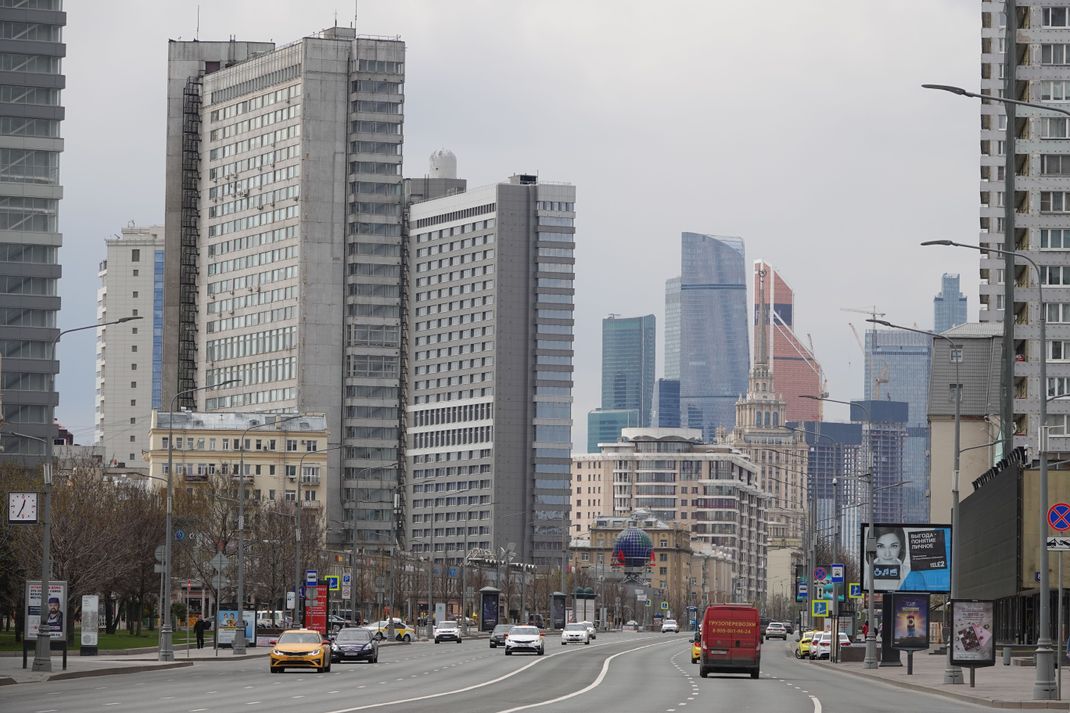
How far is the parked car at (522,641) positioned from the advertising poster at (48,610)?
28.6 metres

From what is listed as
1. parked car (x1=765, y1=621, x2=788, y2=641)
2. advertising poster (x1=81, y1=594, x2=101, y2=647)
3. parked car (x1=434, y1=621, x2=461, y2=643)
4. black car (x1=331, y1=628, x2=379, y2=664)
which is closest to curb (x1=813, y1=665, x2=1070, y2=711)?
black car (x1=331, y1=628, x2=379, y2=664)

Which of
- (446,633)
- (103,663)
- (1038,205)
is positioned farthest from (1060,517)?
(446,633)

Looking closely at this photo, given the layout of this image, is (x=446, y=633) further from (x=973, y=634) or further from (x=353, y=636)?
(x=973, y=634)

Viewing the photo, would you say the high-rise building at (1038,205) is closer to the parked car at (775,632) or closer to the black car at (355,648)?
the black car at (355,648)

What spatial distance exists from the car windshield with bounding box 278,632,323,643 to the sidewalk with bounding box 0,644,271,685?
4.85 meters

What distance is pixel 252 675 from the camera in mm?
58438

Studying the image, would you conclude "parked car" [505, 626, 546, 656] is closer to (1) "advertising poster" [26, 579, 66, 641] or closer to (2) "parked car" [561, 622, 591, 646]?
(1) "advertising poster" [26, 579, 66, 641]

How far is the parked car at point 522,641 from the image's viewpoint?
284 ft

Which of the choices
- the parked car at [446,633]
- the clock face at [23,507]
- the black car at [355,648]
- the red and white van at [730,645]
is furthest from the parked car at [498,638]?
the clock face at [23,507]

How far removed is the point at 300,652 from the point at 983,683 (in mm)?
22109

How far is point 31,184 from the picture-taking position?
147625mm

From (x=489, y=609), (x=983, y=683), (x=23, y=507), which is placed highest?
(x=23, y=507)

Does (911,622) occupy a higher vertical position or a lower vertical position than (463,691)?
higher

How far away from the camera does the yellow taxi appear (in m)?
60.2
